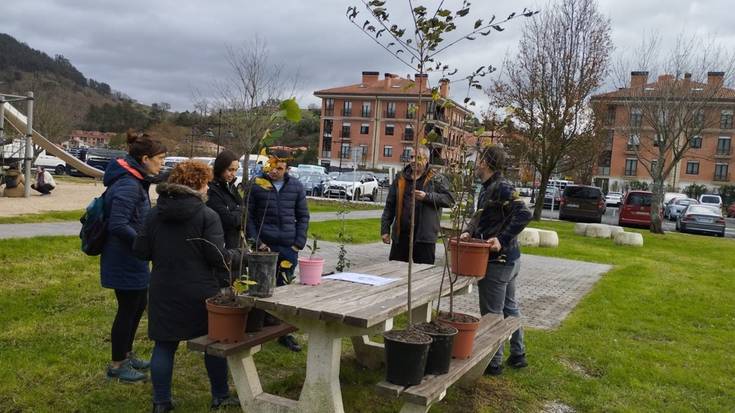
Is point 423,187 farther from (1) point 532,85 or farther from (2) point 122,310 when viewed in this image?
(1) point 532,85

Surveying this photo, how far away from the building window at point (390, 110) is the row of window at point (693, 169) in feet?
87.8

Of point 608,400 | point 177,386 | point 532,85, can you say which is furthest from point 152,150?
point 532,85

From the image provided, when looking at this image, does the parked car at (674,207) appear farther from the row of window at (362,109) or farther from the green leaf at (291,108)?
the row of window at (362,109)

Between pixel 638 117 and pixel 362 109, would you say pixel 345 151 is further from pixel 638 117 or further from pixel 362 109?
pixel 638 117

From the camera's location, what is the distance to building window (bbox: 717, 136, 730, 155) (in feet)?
197

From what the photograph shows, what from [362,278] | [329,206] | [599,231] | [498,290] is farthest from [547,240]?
[362,278]

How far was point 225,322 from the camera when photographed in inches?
125

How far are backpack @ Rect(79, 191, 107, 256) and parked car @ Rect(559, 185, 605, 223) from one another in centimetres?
2355

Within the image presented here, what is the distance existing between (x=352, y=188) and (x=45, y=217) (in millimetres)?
16709

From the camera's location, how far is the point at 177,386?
397 centimetres

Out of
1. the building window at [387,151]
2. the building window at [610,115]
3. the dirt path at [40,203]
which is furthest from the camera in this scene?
the building window at [387,151]

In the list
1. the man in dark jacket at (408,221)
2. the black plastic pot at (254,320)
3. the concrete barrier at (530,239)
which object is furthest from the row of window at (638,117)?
the black plastic pot at (254,320)

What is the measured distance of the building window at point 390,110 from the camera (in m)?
71.7

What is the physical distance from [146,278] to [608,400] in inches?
131
